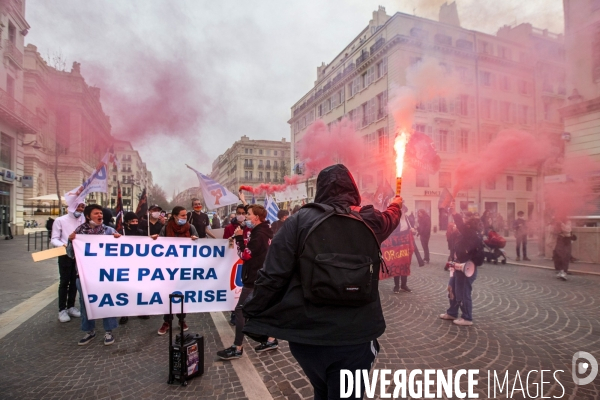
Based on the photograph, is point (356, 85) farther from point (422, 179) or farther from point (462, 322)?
point (462, 322)

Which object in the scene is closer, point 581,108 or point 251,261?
point 251,261

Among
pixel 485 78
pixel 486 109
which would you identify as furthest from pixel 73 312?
pixel 486 109

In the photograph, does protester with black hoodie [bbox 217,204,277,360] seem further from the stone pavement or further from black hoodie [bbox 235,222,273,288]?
the stone pavement

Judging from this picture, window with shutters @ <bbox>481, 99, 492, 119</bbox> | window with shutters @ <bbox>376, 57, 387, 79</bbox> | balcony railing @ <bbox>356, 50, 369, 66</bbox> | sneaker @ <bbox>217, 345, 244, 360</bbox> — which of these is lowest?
sneaker @ <bbox>217, 345, 244, 360</bbox>

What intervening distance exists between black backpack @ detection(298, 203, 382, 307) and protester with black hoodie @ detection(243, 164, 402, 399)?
6 centimetres

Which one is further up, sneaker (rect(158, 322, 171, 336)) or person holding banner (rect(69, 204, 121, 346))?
person holding banner (rect(69, 204, 121, 346))

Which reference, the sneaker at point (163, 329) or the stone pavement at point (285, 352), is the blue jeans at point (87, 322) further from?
the sneaker at point (163, 329)

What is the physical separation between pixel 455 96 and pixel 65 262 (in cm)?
1850

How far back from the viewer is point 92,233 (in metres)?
4.52

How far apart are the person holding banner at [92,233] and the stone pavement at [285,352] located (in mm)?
115

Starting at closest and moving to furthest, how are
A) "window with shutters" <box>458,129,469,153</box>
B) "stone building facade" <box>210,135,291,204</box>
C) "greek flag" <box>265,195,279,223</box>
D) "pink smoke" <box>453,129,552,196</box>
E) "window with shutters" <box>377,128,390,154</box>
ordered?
"greek flag" <box>265,195,279,223</box>
"pink smoke" <box>453,129,552,196</box>
"window with shutters" <box>458,129,469,153</box>
"window with shutters" <box>377,128,390,154</box>
"stone building facade" <box>210,135,291,204</box>

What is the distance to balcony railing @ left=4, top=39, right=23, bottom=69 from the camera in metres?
19.9

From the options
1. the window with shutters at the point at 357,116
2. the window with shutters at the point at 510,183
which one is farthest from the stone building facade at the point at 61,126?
the window with shutters at the point at 510,183

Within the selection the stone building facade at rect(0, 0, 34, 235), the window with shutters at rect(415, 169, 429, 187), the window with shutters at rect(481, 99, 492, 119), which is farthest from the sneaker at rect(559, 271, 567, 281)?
the stone building facade at rect(0, 0, 34, 235)
